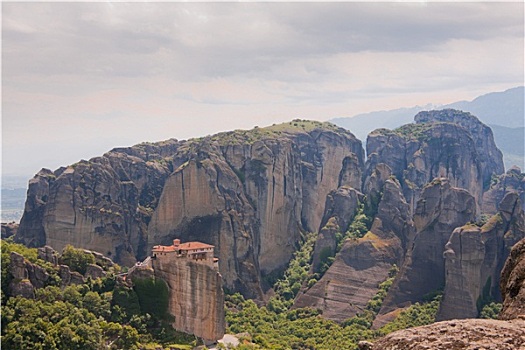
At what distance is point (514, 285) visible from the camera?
9.61 m

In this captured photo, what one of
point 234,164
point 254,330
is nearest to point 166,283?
point 254,330

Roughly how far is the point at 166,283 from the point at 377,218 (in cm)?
3754

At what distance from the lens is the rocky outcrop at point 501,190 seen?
4771 inches

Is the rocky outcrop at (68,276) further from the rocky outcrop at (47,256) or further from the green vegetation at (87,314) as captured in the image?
the rocky outcrop at (47,256)

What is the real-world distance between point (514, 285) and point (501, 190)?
119 meters

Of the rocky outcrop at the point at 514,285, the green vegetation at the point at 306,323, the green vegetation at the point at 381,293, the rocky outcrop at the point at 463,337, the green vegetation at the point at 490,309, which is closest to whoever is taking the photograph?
the rocky outcrop at the point at 463,337

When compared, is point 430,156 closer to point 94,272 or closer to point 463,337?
point 94,272

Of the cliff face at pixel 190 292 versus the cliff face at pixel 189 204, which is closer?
the cliff face at pixel 190 292

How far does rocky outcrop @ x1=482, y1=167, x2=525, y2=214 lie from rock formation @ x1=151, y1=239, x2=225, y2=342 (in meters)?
76.4

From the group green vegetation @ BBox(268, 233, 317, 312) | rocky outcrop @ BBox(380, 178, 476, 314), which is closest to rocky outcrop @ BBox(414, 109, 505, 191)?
green vegetation @ BBox(268, 233, 317, 312)

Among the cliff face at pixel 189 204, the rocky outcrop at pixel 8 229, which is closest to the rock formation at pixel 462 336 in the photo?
the cliff face at pixel 189 204

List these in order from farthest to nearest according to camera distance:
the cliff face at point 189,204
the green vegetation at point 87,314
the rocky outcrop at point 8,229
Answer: the rocky outcrop at point 8,229 < the cliff face at point 189,204 < the green vegetation at point 87,314

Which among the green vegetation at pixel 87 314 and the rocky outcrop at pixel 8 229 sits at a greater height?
the rocky outcrop at pixel 8 229

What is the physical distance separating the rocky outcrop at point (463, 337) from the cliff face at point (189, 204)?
78.7m
